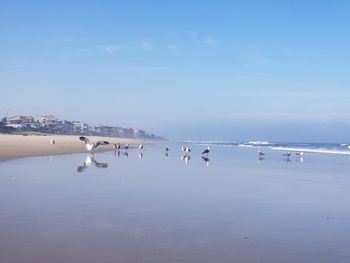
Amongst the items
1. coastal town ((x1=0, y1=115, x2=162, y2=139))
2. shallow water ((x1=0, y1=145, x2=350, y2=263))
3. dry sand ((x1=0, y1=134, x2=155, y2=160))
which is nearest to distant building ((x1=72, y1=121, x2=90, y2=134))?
coastal town ((x1=0, y1=115, x2=162, y2=139))

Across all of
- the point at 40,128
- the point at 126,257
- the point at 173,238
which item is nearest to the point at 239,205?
the point at 173,238

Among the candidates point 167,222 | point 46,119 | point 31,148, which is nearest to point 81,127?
point 46,119

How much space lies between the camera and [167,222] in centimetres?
790

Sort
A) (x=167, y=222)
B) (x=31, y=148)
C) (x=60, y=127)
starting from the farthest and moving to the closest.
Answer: (x=60, y=127) < (x=31, y=148) < (x=167, y=222)

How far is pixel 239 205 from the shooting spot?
10242mm

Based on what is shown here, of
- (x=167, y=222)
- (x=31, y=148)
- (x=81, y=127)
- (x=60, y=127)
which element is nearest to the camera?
(x=167, y=222)

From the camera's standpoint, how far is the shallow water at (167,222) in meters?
5.88

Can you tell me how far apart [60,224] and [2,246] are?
1.57 meters

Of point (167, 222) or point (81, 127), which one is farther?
point (81, 127)

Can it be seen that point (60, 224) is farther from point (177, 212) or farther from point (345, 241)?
point (345, 241)

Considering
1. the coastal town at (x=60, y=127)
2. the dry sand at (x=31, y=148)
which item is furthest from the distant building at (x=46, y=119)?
the dry sand at (x=31, y=148)

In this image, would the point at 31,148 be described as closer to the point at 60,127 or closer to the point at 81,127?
the point at 60,127

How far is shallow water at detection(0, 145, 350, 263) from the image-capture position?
5875 millimetres

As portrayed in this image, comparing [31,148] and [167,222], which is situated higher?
[31,148]
